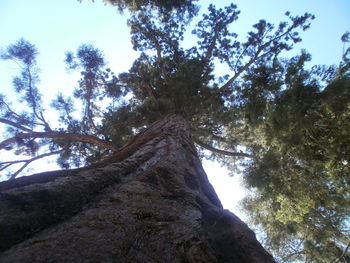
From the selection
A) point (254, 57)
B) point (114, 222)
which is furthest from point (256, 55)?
point (114, 222)

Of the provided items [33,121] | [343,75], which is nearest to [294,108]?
[343,75]

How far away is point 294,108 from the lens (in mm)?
5426

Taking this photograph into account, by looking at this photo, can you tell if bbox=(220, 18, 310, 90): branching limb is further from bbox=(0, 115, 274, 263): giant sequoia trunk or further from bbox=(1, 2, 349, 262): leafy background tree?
bbox=(0, 115, 274, 263): giant sequoia trunk

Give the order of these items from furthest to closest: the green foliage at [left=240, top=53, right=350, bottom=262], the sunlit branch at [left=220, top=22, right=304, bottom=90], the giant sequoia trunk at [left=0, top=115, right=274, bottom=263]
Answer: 1. the sunlit branch at [left=220, top=22, right=304, bottom=90]
2. the green foliage at [left=240, top=53, right=350, bottom=262]
3. the giant sequoia trunk at [left=0, top=115, right=274, bottom=263]

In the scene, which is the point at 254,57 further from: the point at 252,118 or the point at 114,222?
the point at 114,222

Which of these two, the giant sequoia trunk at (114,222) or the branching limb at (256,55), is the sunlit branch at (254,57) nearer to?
the branching limb at (256,55)

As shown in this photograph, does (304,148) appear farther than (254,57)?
No

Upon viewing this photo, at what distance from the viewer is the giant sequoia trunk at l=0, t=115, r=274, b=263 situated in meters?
1.21

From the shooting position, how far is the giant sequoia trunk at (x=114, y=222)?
1207 millimetres

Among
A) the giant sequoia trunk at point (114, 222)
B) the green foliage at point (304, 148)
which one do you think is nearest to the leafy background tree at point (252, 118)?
the green foliage at point (304, 148)

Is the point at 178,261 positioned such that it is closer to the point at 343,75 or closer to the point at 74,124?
the point at 343,75

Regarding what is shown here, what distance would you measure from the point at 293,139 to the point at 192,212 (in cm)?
453

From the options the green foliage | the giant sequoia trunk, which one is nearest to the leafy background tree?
the green foliage

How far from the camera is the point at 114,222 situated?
1469 mm
